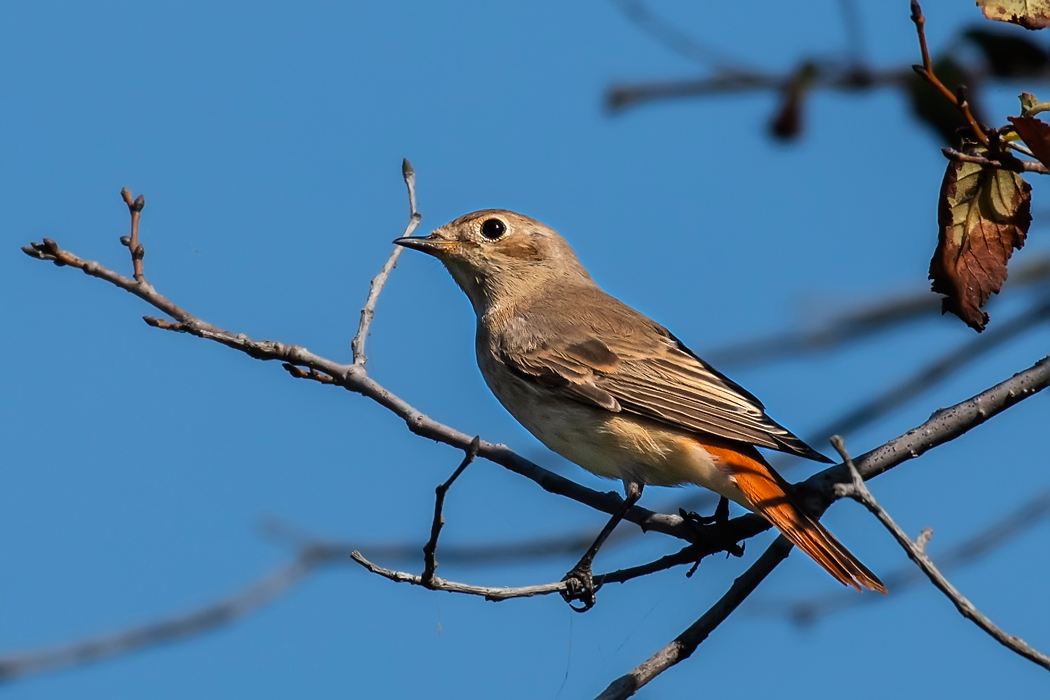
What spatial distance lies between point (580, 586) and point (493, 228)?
2.71 metres

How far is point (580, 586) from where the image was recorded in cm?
532

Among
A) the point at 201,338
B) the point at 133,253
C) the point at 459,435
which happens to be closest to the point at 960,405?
the point at 459,435

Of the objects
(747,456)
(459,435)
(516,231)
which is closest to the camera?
(459,435)

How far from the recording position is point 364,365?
494 cm

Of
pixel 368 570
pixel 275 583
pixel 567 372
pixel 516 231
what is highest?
pixel 516 231

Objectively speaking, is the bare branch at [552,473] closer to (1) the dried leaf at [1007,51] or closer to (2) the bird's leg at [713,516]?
(2) the bird's leg at [713,516]

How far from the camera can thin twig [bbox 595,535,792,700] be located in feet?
13.3

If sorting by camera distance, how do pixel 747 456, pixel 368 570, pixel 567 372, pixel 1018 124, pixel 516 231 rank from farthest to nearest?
pixel 516 231
pixel 567 372
pixel 747 456
pixel 368 570
pixel 1018 124

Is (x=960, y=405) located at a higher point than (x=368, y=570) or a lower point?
higher

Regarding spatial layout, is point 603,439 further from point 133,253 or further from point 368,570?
point 133,253

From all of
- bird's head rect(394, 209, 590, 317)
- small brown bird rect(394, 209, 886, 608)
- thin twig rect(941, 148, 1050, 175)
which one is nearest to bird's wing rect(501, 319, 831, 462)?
small brown bird rect(394, 209, 886, 608)

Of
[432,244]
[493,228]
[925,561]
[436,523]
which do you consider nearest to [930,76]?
[925,561]

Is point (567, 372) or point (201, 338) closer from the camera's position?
point (201, 338)

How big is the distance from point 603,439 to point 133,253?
2.60 m
